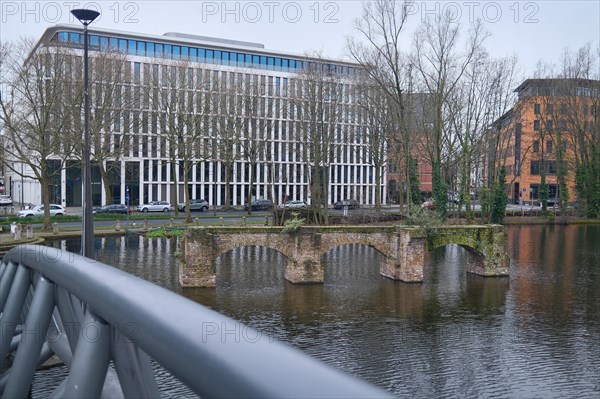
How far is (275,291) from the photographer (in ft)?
69.9

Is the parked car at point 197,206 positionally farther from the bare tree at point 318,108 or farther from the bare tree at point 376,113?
the bare tree at point 376,113

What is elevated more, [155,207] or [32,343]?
[32,343]

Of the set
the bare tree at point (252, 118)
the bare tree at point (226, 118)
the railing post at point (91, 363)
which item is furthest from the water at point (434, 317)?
the bare tree at point (252, 118)

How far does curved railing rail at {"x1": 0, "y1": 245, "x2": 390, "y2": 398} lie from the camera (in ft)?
3.38

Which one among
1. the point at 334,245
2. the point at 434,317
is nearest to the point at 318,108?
the point at 334,245

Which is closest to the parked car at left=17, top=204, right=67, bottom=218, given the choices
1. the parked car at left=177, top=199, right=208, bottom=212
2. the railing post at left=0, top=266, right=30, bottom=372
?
the parked car at left=177, top=199, right=208, bottom=212

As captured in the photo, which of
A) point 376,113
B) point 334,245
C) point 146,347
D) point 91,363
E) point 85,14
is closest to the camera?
point 146,347

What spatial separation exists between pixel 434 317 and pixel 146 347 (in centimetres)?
1765

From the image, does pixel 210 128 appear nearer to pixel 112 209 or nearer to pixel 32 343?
pixel 112 209

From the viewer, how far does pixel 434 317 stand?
18.1 meters

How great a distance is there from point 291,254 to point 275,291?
7.17ft

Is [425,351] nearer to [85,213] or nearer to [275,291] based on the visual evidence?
[275,291]

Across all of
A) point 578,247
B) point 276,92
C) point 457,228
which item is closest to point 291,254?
point 457,228

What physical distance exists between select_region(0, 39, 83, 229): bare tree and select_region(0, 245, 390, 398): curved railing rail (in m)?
33.5
